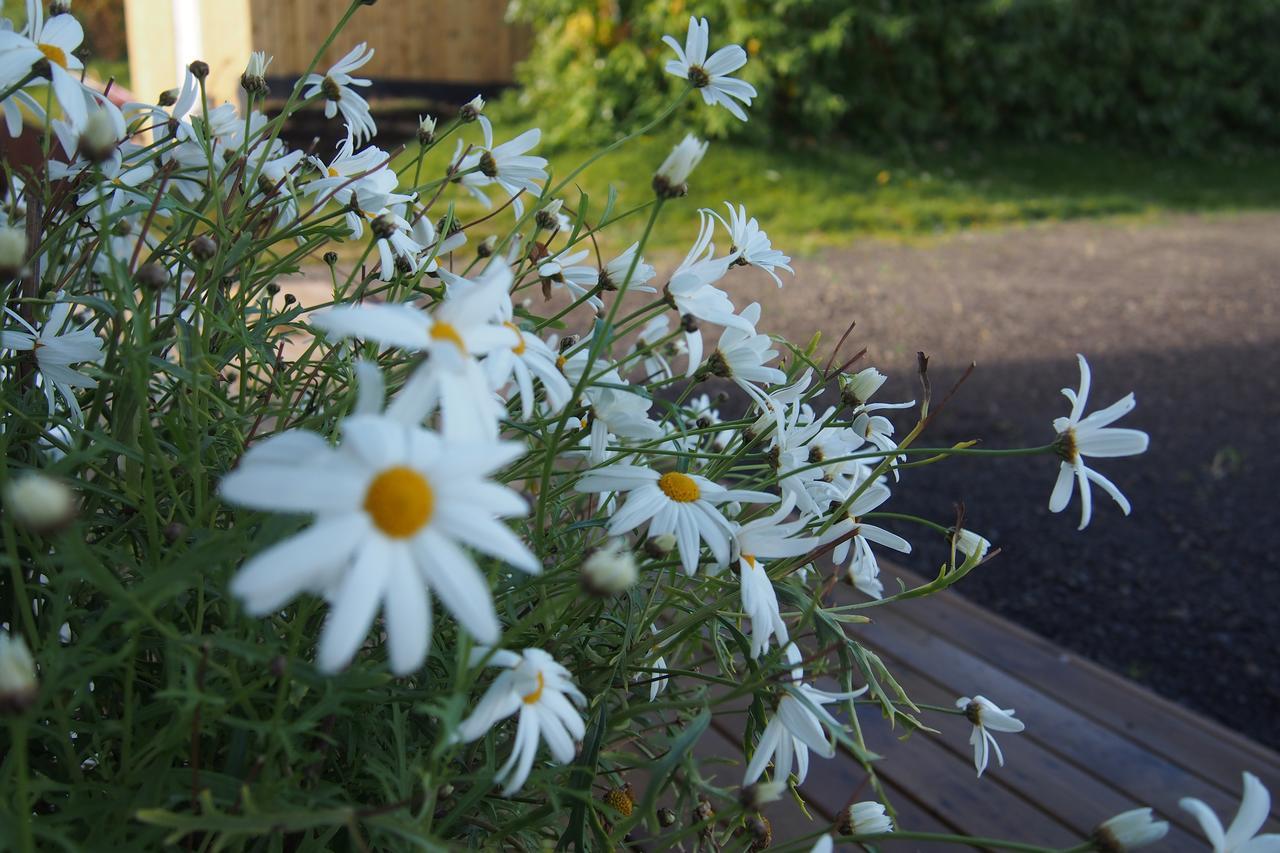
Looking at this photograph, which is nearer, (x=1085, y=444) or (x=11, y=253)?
(x=11, y=253)

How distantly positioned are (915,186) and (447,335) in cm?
541

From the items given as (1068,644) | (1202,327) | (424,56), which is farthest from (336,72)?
(424,56)

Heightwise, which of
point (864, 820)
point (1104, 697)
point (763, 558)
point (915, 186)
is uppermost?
point (763, 558)

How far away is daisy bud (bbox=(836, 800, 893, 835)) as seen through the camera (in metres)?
0.54

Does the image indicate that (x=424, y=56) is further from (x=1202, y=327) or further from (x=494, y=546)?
(x=494, y=546)

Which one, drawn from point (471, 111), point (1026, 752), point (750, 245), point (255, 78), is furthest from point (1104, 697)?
point (255, 78)

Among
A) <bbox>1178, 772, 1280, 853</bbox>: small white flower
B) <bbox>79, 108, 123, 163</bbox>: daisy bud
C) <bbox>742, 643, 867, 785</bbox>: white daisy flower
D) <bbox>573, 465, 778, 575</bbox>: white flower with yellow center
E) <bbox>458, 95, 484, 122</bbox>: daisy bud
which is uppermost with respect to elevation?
<bbox>79, 108, 123, 163</bbox>: daisy bud

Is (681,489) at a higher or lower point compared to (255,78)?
lower

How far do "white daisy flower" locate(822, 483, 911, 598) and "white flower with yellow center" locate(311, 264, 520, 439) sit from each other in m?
0.25

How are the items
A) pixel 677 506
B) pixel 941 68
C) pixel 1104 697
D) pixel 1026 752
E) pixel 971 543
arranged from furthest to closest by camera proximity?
1. pixel 941 68
2. pixel 1104 697
3. pixel 1026 752
4. pixel 971 543
5. pixel 677 506

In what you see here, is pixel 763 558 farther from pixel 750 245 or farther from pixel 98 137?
pixel 98 137

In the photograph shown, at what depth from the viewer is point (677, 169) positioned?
20.1 inches

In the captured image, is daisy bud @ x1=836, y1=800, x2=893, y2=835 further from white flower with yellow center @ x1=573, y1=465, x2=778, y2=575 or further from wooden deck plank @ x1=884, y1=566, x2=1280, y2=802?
wooden deck plank @ x1=884, y1=566, x2=1280, y2=802

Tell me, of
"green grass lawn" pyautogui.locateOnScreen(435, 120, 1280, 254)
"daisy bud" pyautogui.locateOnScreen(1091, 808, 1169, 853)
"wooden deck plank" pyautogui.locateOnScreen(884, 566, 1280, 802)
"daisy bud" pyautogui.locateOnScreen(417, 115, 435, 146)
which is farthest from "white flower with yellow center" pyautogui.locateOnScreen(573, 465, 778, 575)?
"green grass lawn" pyautogui.locateOnScreen(435, 120, 1280, 254)
